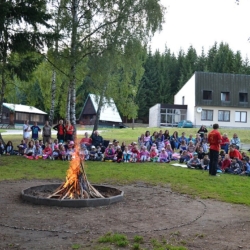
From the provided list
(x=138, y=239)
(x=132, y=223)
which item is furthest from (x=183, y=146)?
(x=138, y=239)

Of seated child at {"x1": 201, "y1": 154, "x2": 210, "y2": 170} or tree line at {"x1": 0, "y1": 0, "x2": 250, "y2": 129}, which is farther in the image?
seated child at {"x1": 201, "y1": 154, "x2": 210, "y2": 170}

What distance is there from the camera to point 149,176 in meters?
13.9

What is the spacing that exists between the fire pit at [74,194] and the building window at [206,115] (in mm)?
41983

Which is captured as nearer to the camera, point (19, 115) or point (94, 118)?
point (19, 115)

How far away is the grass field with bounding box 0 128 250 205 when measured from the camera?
36.7ft

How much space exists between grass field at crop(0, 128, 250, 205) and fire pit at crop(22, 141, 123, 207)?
2431 millimetres

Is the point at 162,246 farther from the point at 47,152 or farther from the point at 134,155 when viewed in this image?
the point at 47,152

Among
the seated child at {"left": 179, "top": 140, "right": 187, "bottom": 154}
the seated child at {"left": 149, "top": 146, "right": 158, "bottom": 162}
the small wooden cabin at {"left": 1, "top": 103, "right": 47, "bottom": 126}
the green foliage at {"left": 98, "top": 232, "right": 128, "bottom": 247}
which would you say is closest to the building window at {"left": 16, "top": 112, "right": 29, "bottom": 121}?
the small wooden cabin at {"left": 1, "top": 103, "right": 47, "bottom": 126}

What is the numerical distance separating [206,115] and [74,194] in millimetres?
43728

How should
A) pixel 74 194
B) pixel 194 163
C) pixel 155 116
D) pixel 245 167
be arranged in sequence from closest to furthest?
1. pixel 74 194
2. pixel 245 167
3. pixel 194 163
4. pixel 155 116

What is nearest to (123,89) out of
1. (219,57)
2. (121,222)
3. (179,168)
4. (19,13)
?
(179,168)

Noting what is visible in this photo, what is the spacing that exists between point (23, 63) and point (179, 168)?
756 cm

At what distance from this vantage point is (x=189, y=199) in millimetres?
9969

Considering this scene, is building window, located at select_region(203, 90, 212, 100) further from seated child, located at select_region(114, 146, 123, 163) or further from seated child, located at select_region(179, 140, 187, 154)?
seated child, located at select_region(114, 146, 123, 163)
